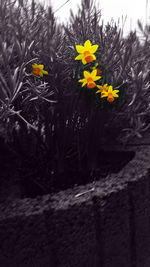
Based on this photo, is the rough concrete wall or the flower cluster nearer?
the rough concrete wall

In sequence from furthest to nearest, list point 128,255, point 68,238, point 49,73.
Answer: point 49,73, point 128,255, point 68,238

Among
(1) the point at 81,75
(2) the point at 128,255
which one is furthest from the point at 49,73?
(2) the point at 128,255

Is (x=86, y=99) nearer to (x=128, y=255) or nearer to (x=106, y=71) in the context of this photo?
(x=106, y=71)

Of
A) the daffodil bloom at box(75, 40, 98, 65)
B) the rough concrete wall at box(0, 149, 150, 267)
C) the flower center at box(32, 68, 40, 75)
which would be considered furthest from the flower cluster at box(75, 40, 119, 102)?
the rough concrete wall at box(0, 149, 150, 267)

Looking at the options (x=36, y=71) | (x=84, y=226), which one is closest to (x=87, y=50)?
(x=36, y=71)

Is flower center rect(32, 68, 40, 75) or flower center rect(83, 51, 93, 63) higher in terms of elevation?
flower center rect(83, 51, 93, 63)

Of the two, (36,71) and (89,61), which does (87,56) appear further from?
(36,71)

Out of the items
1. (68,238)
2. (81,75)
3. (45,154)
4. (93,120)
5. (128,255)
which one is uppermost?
(81,75)

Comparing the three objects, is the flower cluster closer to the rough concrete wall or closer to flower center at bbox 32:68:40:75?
flower center at bbox 32:68:40:75

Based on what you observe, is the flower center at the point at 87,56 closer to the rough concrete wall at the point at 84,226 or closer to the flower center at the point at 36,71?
the flower center at the point at 36,71
